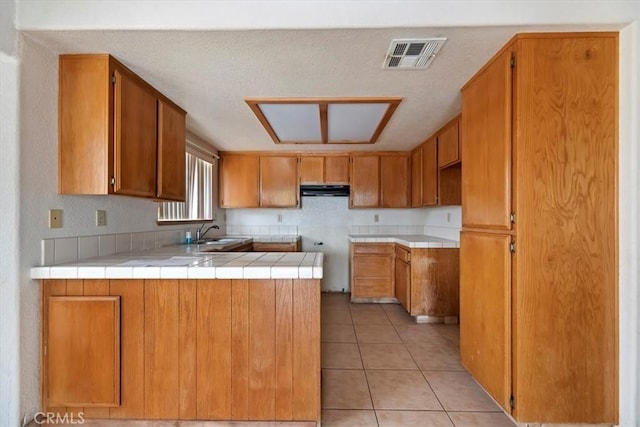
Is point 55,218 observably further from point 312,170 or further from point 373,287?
point 373,287

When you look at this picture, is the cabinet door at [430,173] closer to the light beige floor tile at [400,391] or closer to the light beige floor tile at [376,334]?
the light beige floor tile at [376,334]

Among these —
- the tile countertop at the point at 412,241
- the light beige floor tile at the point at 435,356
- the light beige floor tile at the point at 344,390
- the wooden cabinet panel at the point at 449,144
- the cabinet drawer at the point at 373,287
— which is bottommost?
the light beige floor tile at the point at 435,356

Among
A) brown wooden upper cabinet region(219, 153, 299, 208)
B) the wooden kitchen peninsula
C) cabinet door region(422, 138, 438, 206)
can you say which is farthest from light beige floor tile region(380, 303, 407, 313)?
the wooden kitchen peninsula

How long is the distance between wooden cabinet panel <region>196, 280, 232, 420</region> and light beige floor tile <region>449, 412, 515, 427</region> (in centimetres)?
135

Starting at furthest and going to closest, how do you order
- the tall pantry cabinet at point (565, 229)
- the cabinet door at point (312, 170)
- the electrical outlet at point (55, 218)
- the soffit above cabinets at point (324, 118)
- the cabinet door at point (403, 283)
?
1. the cabinet door at point (312, 170)
2. the cabinet door at point (403, 283)
3. the soffit above cabinets at point (324, 118)
4. the electrical outlet at point (55, 218)
5. the tall pantry cabinet at point (565, 229)

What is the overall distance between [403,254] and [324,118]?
1907 mm

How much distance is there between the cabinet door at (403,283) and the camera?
3.58m

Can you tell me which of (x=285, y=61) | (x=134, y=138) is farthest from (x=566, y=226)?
(x=134, y=138)

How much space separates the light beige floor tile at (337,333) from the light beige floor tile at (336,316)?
0.11 metres

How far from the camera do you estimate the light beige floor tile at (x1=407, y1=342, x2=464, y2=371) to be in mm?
2512

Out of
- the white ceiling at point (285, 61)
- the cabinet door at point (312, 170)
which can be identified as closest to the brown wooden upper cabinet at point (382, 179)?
the cabinet door at point (312, 170)

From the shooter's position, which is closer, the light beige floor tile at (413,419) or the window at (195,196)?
the light beige floor tile at (413,419)

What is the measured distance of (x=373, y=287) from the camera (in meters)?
4.24

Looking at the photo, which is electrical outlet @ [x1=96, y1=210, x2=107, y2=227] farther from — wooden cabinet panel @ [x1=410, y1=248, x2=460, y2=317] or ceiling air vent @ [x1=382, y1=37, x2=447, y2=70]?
wooden cabinet panel @ [x1=410, y1=248, x2=460, y2=317]
